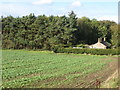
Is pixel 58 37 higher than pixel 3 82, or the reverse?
pixel 58 37

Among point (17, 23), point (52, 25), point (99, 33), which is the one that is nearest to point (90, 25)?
point (99, 33)

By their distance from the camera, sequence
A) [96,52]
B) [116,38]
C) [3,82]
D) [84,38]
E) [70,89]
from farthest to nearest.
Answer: [84,38]
[116,38]
[96,52]
[3,82]
[70,89]

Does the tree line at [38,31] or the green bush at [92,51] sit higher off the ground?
the tree line at [38,31]

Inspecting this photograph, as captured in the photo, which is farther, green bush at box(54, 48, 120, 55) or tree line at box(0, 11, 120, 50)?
tree line at box(0, 11, 120, 50)

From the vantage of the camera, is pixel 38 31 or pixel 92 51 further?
pixel 38 31

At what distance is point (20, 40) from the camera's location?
62312 mm

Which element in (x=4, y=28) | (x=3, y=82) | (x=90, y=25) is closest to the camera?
(x=3, y=82)

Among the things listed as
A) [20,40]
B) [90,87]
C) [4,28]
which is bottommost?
[90,87]

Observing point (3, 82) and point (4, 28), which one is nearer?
point (3, 82)

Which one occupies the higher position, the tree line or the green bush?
the tree line

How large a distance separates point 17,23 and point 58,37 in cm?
1574

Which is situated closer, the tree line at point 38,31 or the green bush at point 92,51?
the green bush at point 92,51

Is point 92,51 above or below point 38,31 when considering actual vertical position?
below

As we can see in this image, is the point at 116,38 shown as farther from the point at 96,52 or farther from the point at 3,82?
the point at 3,82
